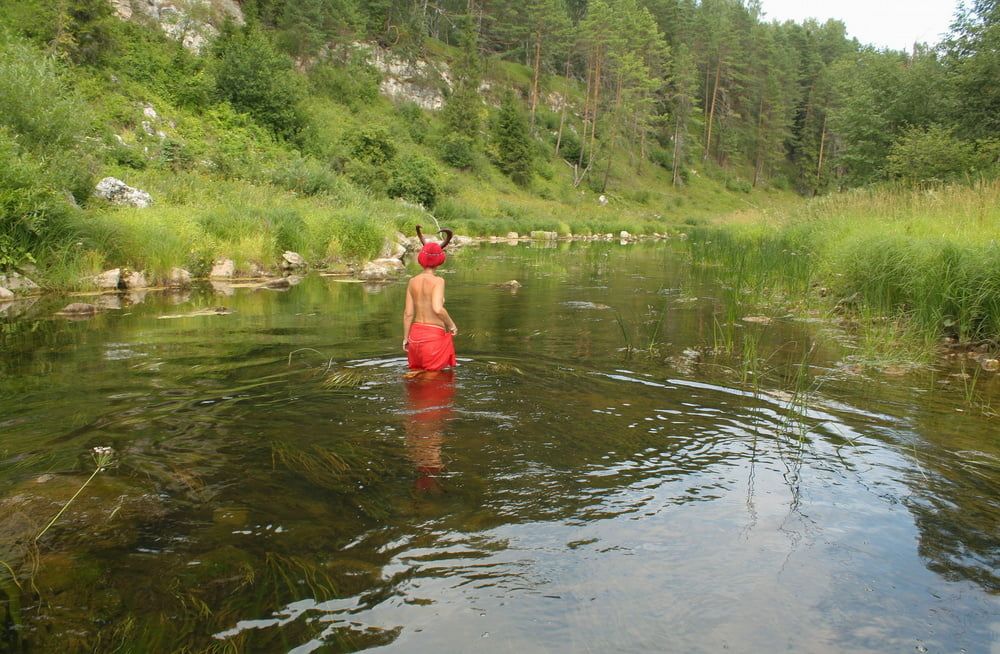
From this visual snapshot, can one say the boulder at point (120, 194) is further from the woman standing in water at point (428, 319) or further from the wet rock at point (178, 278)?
the woman standing in water at point (428, 319)

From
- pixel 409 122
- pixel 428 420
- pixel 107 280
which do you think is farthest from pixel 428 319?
pixel 409 122

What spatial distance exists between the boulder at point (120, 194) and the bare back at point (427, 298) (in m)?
12.8

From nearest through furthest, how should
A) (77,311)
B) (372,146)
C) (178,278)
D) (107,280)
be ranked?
(77,311) < (107,280) < (178,278) < (372,146)

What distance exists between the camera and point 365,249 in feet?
64.0

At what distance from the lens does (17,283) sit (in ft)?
39.9

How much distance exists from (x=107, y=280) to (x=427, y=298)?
9.71 m

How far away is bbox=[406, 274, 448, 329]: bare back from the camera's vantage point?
21.5 ft

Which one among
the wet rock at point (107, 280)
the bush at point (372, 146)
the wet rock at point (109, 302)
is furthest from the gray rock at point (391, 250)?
the bush at point (372, 146)

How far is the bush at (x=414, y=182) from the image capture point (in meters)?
32.5

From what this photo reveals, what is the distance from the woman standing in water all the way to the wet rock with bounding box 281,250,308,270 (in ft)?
37.9

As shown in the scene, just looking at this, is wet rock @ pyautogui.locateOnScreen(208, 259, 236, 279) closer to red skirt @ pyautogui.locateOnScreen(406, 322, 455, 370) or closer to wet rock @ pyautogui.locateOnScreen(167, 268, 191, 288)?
wet rock @ pyautogui.locateOnScreen(167, 268, 191, 288)

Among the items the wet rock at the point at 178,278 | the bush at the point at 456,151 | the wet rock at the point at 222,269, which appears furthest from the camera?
the bush at the point at 456,151

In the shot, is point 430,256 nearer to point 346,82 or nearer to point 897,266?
point 897,266

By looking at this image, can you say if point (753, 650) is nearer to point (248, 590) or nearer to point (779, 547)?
point (779, 547)
